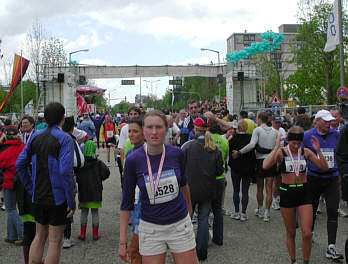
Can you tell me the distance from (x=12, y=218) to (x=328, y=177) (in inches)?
191

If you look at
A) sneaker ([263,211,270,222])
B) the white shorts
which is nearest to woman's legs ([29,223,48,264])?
the white shorts

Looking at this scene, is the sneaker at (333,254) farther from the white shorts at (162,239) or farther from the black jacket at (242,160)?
the white shorts at (162,239)

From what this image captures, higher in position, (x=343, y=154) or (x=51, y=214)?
(x=343, y=154)

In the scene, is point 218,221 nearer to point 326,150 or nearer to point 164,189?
point 326,150

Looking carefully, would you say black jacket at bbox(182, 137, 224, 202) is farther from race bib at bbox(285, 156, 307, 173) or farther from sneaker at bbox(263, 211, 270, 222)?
sneaker at bbox(263, 211, 270, 222)

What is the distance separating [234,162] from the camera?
810cm

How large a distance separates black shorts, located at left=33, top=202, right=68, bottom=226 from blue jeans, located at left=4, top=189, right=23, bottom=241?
84.4 inches

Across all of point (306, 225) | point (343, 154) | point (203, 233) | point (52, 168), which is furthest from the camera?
point (203, 233)

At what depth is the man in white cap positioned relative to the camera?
229 inches

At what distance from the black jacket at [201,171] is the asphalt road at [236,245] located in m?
0.94

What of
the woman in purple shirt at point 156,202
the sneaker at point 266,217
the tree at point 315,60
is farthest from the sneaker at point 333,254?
the tree at point 315,60

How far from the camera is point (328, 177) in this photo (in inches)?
236

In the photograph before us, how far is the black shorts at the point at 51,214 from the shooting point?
4480 millimetres

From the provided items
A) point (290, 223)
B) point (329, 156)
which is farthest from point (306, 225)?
point (329, 156)
